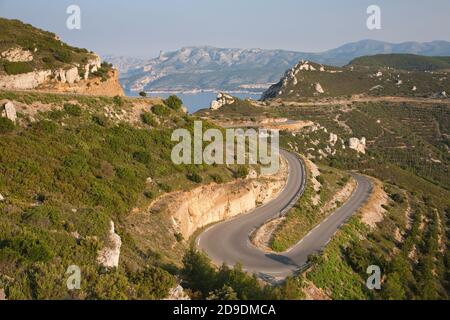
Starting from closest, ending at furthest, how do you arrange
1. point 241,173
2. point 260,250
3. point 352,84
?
point 260,250
point 241,173
point 352,84

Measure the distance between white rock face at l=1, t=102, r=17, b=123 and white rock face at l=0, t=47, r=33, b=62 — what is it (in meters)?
16.1

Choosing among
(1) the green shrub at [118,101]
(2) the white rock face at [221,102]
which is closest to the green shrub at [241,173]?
(1) the green shrub at [118,101]

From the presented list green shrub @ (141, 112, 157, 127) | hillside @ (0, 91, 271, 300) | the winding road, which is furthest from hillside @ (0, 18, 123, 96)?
the winding road

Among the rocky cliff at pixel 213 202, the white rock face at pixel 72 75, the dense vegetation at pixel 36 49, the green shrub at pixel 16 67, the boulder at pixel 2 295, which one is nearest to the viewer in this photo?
the boulder at pixel 2 295

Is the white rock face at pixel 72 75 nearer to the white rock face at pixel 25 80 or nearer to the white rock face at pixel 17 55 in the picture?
the white rock face at pixel 25 80

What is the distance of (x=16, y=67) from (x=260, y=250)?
30181mm

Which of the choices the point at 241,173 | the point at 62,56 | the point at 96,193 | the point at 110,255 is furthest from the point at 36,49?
the point at 110,255

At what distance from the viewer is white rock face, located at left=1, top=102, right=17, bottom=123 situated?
31031 mm

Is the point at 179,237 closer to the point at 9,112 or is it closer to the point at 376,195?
the point at 9,112

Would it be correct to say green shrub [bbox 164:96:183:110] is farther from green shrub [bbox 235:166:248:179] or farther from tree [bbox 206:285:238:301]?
tree [bbox 206:285:238:301]

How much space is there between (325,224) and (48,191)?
2630 centimetres

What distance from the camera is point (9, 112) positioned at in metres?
31.2

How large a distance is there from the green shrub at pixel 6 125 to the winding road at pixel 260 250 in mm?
15147

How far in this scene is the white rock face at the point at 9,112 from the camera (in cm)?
3103
